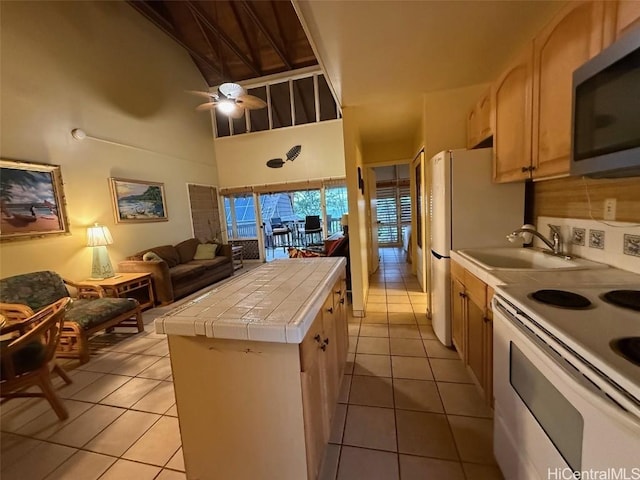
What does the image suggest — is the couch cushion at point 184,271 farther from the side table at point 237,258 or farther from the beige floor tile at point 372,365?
the beige floor tile at point 372,365

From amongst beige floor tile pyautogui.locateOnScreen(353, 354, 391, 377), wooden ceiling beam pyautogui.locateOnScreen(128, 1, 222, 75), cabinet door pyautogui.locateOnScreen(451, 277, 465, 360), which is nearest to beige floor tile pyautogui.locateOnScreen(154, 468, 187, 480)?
beige floor tile pyautogui.locateOnScreen(353, 354, 391, 377)

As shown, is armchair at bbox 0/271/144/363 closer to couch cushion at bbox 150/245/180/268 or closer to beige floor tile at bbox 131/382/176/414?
beige floor tile at bbox 131/382/176/414

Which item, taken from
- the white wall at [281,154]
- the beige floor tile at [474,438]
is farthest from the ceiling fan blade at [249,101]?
the beige floor tile at [474,438]

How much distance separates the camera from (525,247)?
2.03 m

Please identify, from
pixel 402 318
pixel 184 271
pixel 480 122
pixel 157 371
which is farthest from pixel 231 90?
pixel 402 318

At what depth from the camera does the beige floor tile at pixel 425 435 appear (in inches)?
54.3

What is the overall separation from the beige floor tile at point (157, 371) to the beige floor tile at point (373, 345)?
5.31 feet

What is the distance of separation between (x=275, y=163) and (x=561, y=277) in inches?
229

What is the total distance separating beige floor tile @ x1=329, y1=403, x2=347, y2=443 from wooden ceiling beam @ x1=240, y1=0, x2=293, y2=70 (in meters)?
5.56

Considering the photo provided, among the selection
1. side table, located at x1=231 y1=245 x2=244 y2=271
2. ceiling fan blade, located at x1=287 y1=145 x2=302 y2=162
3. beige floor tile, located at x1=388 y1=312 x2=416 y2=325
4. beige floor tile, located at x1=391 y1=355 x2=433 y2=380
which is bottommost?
beige floor tile, located at x1=391 y1=355 x2=433 y2=380

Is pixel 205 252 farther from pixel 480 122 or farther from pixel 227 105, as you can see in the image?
pixel 480 122

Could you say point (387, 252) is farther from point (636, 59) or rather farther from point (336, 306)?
point (636, 59)

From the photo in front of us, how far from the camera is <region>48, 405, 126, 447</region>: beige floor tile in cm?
159

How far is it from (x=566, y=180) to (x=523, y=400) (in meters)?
1.45
